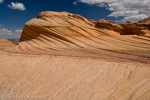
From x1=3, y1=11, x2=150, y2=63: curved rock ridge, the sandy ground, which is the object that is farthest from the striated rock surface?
x1=3, y1=11, x2=150, y2=63: curved rock ridge

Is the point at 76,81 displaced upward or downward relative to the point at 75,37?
downward

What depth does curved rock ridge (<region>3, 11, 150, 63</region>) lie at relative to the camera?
19.3 ft

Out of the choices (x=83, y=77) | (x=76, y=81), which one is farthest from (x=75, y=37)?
(x=76, y=81)

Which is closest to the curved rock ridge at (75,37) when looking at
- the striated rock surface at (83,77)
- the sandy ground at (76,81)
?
the striated rock surface at (83,77)

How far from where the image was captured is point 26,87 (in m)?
3.14

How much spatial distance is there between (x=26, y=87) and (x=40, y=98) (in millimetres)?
818

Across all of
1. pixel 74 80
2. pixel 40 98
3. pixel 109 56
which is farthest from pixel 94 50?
pixel 40 98

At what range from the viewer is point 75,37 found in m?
7.38

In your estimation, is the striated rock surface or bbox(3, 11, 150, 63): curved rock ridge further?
bbox(3, 11, 150, 63): curved rock ridge

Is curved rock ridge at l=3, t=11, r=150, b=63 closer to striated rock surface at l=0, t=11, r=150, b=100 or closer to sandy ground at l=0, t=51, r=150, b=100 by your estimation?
striated rock surface at l=0, t=11, r=150, b=100

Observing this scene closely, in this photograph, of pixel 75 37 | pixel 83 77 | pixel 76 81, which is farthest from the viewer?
pixel 75 37

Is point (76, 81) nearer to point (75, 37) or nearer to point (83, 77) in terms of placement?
point (83, 77)

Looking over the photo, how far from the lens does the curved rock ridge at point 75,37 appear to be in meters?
5.88

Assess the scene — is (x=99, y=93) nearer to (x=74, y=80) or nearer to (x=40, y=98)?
(x=74, y=80)
